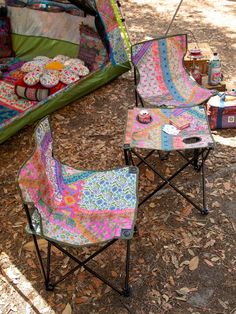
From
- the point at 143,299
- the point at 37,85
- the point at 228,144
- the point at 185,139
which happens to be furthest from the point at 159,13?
the point at 143,299

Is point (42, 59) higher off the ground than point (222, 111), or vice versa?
point (42, 59)

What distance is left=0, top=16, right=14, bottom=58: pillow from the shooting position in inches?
263

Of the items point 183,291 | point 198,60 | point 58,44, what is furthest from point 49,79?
point 183,291

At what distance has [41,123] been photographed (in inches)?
121

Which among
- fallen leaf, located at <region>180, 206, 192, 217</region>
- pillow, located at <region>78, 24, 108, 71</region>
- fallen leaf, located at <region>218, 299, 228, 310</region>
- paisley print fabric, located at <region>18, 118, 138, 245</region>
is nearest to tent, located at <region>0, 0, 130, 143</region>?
pillow, located at <region>78, 24, 108, 71</region>

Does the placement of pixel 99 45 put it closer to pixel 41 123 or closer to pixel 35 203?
pixel 41 123

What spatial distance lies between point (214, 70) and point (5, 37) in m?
3.52

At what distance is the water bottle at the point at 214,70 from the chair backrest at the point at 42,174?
2.67m

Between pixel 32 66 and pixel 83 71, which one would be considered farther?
pixel 32 66

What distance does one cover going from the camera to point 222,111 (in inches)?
182

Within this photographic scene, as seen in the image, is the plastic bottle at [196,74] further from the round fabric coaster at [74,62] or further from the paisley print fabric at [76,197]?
the paisley print fabric at [76,197]

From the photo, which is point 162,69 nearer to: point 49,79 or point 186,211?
point 49,79

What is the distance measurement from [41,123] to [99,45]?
306 cm

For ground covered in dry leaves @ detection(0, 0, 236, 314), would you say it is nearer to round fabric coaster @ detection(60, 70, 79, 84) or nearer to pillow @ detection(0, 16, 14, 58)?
round fabric coaster @ detection(60, 70, 79, 84)
